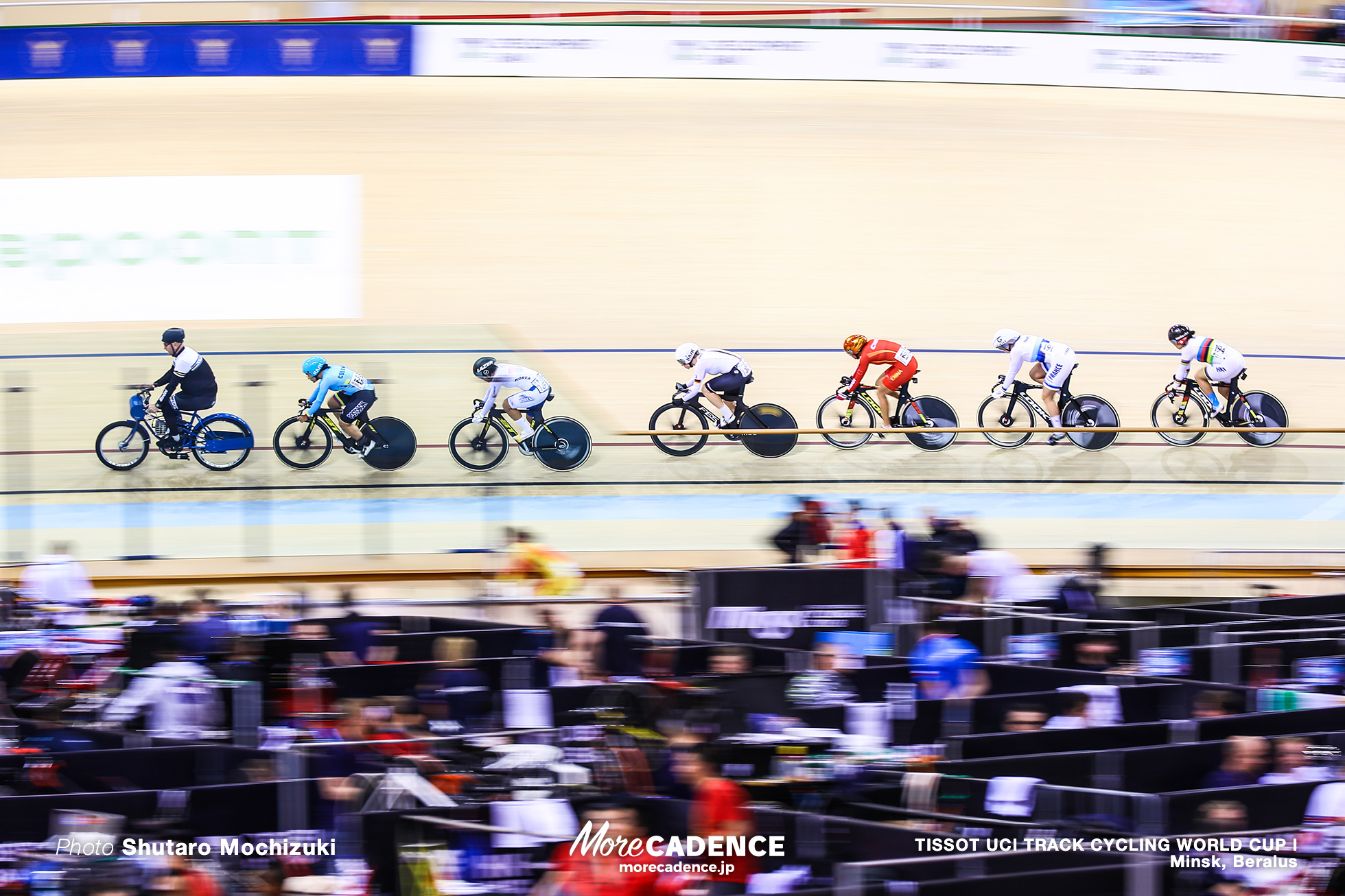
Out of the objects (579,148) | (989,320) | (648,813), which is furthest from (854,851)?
(579,148)

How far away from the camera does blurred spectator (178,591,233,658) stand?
6453mm

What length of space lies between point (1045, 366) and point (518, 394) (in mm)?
5459

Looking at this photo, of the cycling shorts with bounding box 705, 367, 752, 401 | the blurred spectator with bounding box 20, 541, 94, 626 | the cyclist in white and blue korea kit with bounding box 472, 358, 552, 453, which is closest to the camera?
the blurred spectator with bounding box 20, 541, 94, 626

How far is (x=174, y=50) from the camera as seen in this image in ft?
50.1

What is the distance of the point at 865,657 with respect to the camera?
22.3 ft

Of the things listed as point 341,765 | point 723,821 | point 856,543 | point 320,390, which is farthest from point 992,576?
point 320,390

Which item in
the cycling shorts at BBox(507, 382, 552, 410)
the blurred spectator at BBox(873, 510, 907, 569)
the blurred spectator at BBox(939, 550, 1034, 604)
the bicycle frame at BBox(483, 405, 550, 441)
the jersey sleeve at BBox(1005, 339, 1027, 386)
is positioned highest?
the jersey sleeve at BBox(1005, 339, 1027, 386)

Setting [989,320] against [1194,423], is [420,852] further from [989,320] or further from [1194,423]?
[989,320]

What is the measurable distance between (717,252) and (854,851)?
39.0 ft

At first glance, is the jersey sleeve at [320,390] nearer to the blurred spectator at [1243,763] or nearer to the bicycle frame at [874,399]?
the bicycle frame at [874,399]

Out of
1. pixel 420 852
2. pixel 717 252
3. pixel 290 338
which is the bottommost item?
pixel 420 852

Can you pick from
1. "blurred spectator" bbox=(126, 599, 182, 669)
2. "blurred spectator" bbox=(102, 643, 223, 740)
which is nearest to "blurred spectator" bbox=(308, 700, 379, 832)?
"blurred spectator" bbox=(102, 643, 223, 740)

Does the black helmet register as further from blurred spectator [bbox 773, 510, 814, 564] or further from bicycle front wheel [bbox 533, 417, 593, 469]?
blurred spectator [bbox 773, 510, 814, 564]

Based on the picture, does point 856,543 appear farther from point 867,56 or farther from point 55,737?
point 867,56
